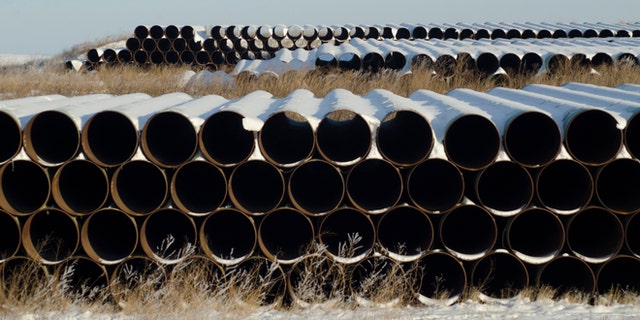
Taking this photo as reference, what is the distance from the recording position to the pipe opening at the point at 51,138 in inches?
155

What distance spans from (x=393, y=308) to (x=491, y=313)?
0.63 metres

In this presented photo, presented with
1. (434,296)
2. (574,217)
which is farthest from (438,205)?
(574,217)

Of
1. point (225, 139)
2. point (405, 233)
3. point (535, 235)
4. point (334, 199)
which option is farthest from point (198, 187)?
point (535, 235)

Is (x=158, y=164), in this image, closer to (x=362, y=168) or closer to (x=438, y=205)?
(x=362, y=168)

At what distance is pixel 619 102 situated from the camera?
4.36 metres

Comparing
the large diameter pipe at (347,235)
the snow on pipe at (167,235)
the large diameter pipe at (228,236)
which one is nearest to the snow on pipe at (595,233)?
the large diameter pipe at (347,235)

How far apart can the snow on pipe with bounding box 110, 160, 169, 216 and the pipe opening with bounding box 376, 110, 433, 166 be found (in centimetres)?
164

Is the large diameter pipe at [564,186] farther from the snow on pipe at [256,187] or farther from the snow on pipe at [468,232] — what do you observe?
the snow on pipe at [256,187]

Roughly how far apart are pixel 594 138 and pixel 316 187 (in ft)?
7.21

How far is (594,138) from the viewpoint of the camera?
4.36m

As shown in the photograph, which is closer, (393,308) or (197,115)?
(393,308)

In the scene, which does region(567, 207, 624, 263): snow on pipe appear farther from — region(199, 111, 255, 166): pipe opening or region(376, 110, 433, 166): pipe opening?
region(199, 111, 255, 166): pipe opening

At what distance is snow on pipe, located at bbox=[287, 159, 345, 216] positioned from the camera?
3.96 meters

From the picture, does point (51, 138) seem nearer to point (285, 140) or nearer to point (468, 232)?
point (285, 140)
